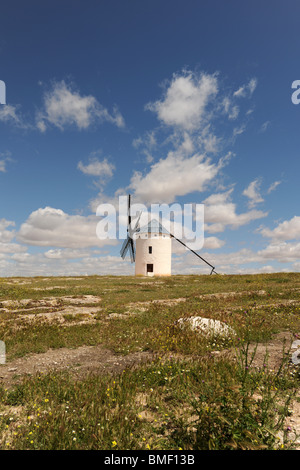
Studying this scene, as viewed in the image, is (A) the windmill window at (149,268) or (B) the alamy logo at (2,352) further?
(A) the windmill window at (149,268)

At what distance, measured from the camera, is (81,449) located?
3.72m

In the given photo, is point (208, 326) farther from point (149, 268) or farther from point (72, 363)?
point (149, 268)

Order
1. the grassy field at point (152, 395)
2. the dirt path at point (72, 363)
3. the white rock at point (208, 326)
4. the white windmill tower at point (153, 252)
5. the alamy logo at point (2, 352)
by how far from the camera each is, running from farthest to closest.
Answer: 1. the white windmill tower at point (153, 252)
2. the white rock at point (208, 326)
3. the alamy logo at point (2, 352)
4. the dirt path at point (72, 363)
5. the grassy field at point (152, 395)

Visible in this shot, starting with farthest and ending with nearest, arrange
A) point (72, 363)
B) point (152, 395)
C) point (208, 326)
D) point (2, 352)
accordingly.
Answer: point (208, 326)
point (2, 352)
point (72, 363)
point (152, 395)

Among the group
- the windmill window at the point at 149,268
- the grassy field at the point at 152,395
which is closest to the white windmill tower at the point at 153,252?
the windmill window at the point at 149,268

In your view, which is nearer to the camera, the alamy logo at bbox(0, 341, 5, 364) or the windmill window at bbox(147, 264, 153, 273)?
the alamy logo at bbox(0, 341, 5, 364)

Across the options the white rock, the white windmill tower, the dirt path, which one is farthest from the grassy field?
the white windmill tower

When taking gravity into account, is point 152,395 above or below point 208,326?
below

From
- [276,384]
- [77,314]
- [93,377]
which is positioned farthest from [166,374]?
[77,314]

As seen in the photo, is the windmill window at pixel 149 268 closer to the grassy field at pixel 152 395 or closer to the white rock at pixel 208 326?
the grassy field at pixel 152 395

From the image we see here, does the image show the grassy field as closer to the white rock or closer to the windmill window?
the white rock

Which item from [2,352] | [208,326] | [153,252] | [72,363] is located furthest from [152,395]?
[153,252]

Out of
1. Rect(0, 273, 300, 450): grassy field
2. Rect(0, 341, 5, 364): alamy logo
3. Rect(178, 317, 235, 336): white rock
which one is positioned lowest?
Rect(0, 341, 5, 364): alamy logo

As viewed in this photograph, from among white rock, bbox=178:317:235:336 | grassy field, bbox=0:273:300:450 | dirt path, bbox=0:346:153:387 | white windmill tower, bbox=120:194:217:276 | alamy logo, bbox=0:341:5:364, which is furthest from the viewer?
white windmill tower, bbox=120:194:217:276
